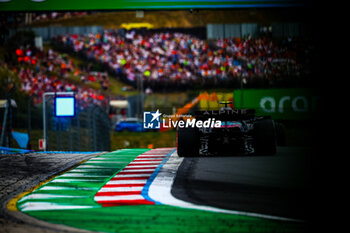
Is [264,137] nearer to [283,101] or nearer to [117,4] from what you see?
[117,4]

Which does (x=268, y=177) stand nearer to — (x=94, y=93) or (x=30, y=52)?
(x=94, y=93)

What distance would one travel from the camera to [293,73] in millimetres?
19062

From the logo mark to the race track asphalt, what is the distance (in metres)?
1.05

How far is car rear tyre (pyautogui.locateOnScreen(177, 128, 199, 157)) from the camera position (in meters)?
12.0

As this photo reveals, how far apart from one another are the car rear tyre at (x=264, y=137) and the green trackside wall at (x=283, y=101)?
3589 mm

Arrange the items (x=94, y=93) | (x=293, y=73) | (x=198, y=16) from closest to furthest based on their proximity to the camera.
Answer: (x=293, y=73) < (x=94, y=93) < (x=198, y=16)

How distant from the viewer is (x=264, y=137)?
12.1 metres

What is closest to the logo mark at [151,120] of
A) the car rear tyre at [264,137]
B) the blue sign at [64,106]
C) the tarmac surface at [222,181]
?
the tarmac surface at [222,181]

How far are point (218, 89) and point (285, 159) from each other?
227 cm

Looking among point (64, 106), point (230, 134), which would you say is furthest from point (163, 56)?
point (230, 134)

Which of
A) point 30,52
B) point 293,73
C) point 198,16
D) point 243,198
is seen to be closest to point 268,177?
point 243,198

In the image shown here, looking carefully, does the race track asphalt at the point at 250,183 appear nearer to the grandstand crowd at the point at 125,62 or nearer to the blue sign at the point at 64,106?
the blue sign at the point at 64,106

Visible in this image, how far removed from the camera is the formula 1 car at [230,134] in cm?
1176

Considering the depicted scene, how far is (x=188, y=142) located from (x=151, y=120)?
947 millimetres
